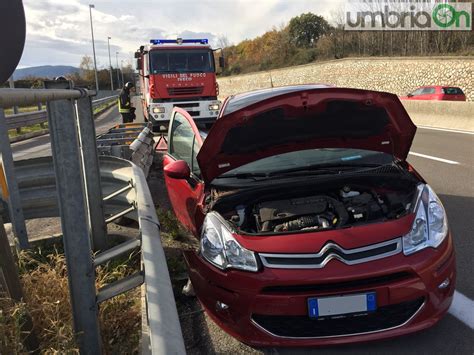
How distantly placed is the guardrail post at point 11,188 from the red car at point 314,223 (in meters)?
1.34

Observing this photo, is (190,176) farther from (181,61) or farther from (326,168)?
(181,61)

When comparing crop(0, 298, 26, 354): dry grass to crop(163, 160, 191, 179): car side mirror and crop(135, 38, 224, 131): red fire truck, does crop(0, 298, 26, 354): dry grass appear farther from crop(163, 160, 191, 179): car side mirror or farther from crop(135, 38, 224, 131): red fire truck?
crop(135, 38, 224, 131): red fire truck

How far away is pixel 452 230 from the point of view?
461 cm

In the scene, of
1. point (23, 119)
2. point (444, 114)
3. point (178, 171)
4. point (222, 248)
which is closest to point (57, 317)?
point (222, 248)

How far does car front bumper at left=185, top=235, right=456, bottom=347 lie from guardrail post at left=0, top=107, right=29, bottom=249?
2140 millimetres

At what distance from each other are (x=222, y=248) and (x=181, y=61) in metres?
12.1

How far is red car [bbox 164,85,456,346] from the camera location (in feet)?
8.61

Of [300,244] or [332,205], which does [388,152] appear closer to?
[332,205]

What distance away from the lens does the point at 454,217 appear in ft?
16.6

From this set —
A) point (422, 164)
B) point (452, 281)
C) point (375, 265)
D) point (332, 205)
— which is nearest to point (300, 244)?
point (375, 265)

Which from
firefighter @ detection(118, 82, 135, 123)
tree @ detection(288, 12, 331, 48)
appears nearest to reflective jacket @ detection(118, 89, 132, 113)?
firefighter @ detection(118, 82, 135, 123)

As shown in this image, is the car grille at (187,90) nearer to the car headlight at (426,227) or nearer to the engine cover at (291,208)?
the engine cover at (291,208)

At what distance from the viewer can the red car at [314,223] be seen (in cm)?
262

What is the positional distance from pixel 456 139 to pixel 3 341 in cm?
1221
